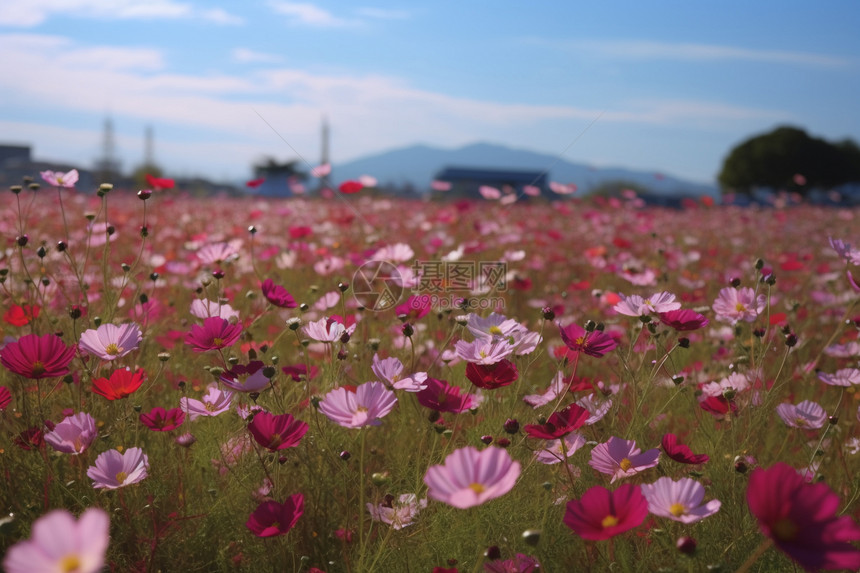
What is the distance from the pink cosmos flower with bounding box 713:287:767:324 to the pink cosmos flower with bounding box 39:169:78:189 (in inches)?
70.6

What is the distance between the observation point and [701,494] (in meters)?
0.92

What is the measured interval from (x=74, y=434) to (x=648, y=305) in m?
1.14

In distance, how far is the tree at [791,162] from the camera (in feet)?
90.0

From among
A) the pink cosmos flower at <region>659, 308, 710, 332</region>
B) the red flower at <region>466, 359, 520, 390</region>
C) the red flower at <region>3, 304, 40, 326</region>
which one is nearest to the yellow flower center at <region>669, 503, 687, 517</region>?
the red flower at <region>466, 359, 520, 390</region>

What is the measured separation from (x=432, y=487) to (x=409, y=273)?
1.20m

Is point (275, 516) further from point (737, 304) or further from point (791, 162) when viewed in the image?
point (791, 162)

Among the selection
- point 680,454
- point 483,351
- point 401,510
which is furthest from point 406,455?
point 680,454

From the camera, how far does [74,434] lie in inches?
43.8

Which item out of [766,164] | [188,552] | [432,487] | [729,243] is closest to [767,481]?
[432,487]

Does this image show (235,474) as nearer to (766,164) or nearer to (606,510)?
(606,510)

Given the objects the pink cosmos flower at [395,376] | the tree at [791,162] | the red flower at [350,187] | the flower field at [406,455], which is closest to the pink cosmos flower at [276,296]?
the flower field at [406,455]

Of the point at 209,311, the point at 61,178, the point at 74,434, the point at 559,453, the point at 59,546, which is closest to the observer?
the point at 59,546

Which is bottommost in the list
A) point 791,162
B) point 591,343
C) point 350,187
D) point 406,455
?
point 406,455

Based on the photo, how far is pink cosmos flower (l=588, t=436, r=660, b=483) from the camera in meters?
1.06
